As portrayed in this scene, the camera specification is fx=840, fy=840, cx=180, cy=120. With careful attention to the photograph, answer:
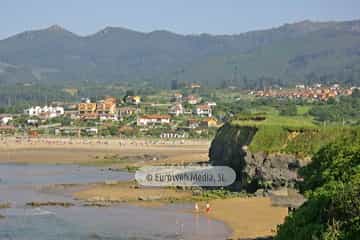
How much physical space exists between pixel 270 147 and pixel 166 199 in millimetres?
6548

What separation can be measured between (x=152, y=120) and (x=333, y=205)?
112373mm

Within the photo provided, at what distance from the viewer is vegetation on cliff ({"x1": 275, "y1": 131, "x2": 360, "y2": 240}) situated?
16.1 metres

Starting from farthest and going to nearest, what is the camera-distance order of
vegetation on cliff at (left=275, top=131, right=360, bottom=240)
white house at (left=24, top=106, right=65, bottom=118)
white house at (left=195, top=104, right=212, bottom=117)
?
white house at (left=24, top=106, right=65, bottom=118), white house at (left=195, top=104, right=212, bottom=117), vegetation on cliff at (left=275, top=131, right=360, bottom=240)

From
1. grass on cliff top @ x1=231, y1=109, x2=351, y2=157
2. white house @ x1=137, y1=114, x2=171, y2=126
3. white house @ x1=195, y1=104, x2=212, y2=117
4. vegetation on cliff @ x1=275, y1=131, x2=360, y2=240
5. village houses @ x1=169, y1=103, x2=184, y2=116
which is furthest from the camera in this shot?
village houses @ x1=169, y1=103, x2=184, y2=116

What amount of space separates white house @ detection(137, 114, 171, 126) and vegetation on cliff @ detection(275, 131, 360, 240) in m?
103

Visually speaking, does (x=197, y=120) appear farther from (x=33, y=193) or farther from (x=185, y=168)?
(x=33, y=193)

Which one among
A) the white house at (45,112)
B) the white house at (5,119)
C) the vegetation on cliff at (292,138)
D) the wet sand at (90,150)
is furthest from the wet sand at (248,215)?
the white house at (45,112)

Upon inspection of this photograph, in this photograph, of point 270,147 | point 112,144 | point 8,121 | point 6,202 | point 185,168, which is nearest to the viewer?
point 6,202

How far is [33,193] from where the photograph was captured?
48.4m

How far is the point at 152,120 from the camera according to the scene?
423 feet

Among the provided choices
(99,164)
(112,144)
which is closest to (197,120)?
(112,144)

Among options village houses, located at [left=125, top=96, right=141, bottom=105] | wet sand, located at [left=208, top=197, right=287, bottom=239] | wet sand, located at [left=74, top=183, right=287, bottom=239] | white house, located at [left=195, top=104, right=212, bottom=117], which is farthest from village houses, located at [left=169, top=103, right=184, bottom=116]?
wet sand, located at [left=208, top=197, right=287, bottom=239]

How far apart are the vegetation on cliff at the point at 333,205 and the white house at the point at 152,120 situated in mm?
102862

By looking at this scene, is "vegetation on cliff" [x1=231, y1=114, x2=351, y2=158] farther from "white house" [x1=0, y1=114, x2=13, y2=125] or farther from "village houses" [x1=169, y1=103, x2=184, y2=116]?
"village houses" [x1=169, y1=103, x2=184, y2=116]
